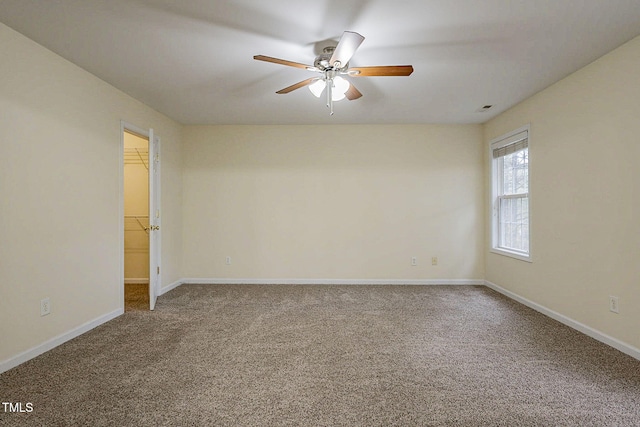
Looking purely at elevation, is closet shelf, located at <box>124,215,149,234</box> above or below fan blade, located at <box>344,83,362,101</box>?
below

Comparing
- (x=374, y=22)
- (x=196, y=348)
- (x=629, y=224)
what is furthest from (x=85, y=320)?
(x=629, y=224)

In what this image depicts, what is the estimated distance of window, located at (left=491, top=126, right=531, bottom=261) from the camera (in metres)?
3.91

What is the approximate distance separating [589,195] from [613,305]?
36.8 inches

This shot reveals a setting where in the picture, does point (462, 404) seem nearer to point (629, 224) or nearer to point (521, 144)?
point (629, 224)

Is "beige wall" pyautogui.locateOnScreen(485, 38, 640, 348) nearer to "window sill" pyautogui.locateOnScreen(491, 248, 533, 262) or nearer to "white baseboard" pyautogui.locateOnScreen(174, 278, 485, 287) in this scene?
"window sill" pyautogui.locateOnScreen(491, 248, 533, 262)

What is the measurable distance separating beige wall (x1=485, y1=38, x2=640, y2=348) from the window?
256 millimetres

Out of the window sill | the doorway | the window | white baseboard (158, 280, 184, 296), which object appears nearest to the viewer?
the window sill

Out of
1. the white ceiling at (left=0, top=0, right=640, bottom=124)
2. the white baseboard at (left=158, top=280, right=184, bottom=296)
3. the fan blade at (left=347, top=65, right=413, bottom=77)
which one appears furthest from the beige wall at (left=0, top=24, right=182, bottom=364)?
the fan blade at (left=347, top=65, right=413, bottom=77)

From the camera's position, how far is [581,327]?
2.91m

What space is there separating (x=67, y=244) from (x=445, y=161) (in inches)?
183

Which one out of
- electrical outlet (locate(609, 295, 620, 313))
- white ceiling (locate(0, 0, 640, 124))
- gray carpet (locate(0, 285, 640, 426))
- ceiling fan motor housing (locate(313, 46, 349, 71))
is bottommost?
gray carpet (locate(0, 285, 640, 426))

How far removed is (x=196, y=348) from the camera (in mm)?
2584

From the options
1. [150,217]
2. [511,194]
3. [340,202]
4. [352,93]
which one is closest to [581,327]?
[511,194]

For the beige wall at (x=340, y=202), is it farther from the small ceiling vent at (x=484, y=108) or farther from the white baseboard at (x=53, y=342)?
the white baseboard at (x=53, y=342)
